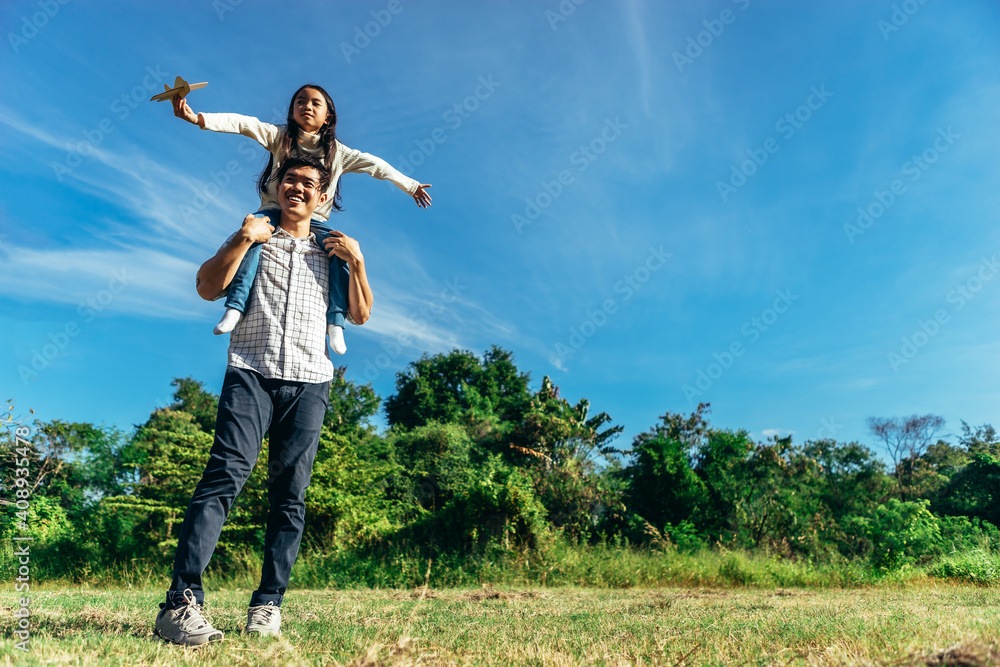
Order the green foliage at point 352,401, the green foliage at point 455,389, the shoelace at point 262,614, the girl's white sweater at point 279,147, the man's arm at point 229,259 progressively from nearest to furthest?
the shoelace at point 262,614
the man's arm at point 229,259
the girl's white sweater at point 279,147
the green foliage at point 352,401
the green foliage at point 455,389

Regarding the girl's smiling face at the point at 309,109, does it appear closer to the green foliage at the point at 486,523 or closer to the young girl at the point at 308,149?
the young girl at the point at 308,149

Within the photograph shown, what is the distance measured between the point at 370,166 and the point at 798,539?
13580 millimetres

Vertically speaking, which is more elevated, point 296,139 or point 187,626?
point 296,139

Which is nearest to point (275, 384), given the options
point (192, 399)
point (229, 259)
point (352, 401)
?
point (229, 259)

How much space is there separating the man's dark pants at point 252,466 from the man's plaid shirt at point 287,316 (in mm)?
72

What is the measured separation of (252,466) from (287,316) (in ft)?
2.18

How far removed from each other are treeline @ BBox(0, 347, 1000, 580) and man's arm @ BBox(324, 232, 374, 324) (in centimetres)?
167

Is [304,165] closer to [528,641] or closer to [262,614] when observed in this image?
[262,614]

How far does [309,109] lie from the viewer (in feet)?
9.52

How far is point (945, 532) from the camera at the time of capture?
34.5 feet

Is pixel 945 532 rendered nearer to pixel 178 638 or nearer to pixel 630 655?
pixel 630 655

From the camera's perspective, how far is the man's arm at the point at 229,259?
2.42 m

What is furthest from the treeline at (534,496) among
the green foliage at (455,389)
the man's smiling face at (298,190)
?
the green foliage at (455,389)

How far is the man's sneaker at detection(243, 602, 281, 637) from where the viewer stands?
227 cm
